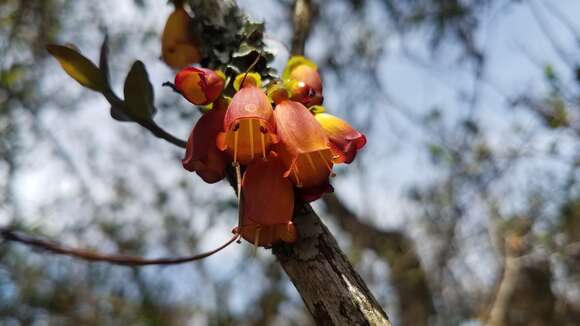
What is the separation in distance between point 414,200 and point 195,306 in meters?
2.97

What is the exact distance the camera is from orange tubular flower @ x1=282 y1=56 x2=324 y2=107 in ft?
2.66

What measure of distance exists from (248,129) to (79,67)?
297 mm

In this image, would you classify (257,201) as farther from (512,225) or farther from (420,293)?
(420,293)

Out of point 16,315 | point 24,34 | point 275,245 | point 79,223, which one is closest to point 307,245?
point 275,245

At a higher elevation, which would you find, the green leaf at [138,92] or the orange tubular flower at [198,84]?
the orange tubular flower at [198,84]

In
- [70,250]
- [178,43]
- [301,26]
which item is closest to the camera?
[70,250]

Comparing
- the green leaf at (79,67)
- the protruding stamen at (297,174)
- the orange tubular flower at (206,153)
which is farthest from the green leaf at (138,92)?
the protruding stamen at (297,174)

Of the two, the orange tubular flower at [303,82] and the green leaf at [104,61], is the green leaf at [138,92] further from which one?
the orange tubular flower at [303,82]

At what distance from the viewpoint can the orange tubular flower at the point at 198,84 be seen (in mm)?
774

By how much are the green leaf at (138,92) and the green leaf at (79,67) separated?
1.5 inches

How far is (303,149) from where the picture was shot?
724 mm

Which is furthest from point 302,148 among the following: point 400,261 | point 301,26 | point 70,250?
point 400,261

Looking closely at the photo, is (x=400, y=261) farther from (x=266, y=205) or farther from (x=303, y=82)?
(x=266, y=205)

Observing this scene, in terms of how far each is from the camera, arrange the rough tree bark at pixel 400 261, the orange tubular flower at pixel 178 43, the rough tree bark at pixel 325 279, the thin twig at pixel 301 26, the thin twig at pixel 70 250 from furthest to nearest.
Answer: the rough tree bark at pixel 400 261 < the thin twig at pixel 301 26 < the orange tubular flower at pixel 178 43 < the rough tree bark at pixel 325 279 < the thin twig at pixel 70 250
